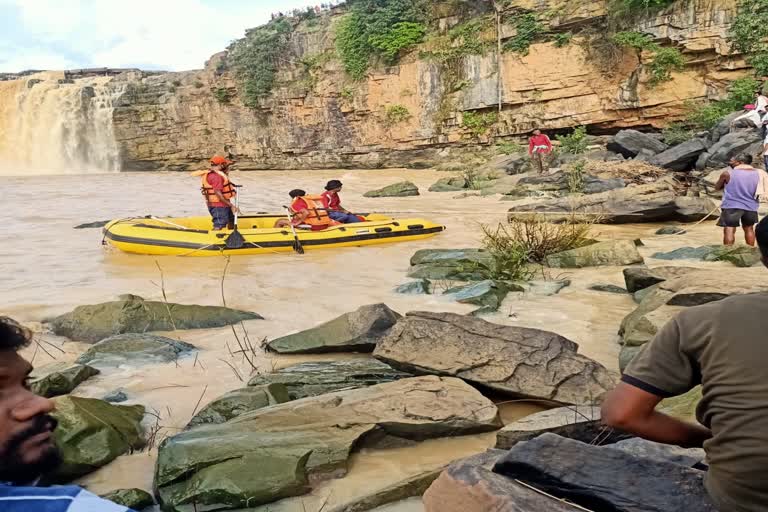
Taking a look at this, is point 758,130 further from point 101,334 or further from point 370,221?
point 101,334

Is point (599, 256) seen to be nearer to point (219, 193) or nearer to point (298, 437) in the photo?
point (298, 437)

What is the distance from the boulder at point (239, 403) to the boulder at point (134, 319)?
7.04 feet

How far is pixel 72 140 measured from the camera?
32.8m

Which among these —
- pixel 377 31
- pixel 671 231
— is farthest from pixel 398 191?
pixel 377 31

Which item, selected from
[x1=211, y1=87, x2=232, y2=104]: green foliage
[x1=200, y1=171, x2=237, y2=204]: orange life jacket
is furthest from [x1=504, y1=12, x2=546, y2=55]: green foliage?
[x1=200, y1=171, x2=237, y2=204]: orange life jacket

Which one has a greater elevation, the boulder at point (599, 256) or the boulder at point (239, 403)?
the boulder at point (599, 256)

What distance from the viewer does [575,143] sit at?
20906 mm

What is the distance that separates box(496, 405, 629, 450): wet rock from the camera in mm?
2756

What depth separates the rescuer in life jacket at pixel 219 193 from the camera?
402 inches

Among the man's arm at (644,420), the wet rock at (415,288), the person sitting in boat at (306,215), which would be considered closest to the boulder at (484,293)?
the wet rock at (415,288)

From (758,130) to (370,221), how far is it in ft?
31.8

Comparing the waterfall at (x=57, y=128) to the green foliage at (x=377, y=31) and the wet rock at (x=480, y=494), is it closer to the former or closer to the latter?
the green foliage at (x=377, y=31)

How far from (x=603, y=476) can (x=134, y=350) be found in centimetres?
384

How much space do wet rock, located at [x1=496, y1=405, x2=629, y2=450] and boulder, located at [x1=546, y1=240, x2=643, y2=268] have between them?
4.55 meters
